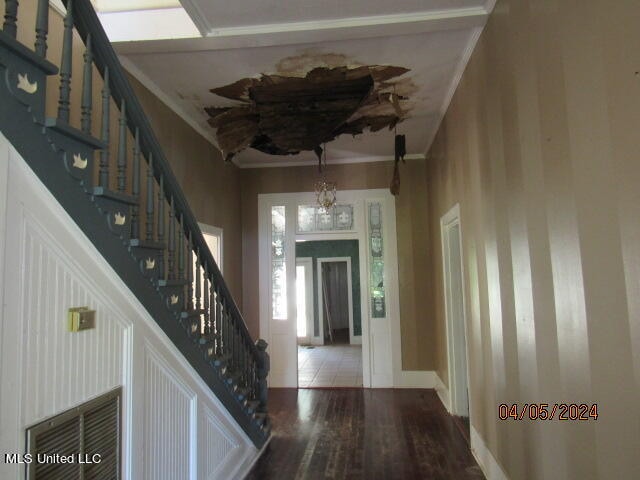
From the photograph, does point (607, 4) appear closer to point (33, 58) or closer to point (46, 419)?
point (33, 58)

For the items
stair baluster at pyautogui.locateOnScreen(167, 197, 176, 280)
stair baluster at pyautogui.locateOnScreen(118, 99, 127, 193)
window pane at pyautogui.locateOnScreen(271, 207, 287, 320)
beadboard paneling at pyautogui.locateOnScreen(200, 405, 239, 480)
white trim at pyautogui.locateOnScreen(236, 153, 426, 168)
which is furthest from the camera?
window pane at pyautogui.locateOnScreen(271, 207, 287, 320)

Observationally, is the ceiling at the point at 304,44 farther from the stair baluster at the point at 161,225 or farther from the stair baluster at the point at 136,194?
the stair baluster at the point at 161,225

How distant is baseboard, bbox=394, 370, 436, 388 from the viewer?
17.5ft

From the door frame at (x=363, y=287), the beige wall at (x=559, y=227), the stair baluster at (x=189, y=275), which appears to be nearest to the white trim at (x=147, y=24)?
the stair baluster at (x=189, y=275)

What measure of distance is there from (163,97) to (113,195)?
2284 millimetres

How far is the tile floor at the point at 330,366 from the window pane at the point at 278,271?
1135mm

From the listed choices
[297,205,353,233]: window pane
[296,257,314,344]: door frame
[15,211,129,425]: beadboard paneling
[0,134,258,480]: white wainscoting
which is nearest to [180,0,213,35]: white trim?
[0,134,258,480]: white wainscoting

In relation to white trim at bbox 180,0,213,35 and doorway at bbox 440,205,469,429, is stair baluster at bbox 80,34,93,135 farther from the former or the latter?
doorway at bbox 440,205,469,429

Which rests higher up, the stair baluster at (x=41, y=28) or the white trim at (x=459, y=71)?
the white trim at (x=459, y=71)

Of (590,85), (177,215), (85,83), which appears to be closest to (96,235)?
(85,83)

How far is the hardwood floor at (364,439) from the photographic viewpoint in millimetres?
3146

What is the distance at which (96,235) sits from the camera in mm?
1636

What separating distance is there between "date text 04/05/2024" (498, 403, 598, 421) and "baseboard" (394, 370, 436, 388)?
284 centimetres

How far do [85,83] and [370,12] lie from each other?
1759mm
